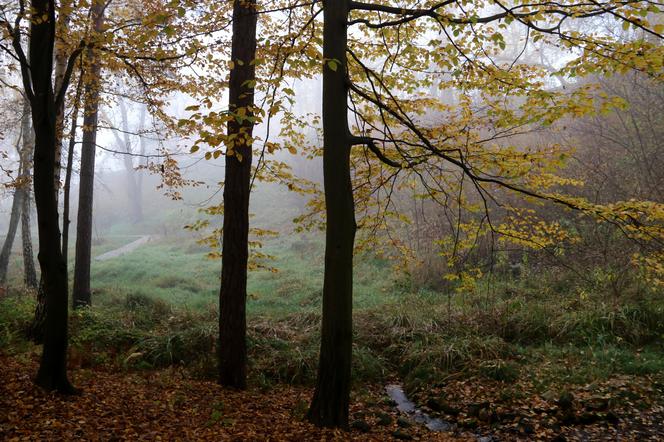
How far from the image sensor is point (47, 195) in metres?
4.55

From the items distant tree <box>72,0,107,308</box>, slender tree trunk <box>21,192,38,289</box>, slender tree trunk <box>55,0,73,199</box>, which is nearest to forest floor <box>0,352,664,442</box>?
slender tree trunk <box>55,0,73,199</box>

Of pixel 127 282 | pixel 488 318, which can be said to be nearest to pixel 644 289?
pixel 488 318

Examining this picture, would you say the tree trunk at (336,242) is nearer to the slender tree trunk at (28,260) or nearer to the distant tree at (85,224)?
the distant tree at (85,224)

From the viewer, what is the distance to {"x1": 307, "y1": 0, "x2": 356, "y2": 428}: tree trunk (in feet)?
15.5

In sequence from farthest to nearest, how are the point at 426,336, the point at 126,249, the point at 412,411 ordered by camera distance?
1. the point at 126,249
2. the point at 426,336
3. the point at 412,411

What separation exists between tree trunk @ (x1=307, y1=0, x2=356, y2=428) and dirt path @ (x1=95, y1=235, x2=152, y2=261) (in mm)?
20370

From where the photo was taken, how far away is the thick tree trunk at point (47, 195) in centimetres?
449

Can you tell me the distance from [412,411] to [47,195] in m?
5.45

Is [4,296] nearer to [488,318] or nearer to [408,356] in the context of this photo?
[408,356]

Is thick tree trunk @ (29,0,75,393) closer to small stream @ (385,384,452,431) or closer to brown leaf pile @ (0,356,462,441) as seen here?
brown leaf pile @ (0,356,462,441)

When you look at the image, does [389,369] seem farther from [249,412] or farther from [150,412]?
[150,412]

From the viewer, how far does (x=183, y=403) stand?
536cm

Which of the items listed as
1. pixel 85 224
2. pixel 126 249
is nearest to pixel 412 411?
pixel 85 224

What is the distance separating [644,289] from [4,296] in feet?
42.3
